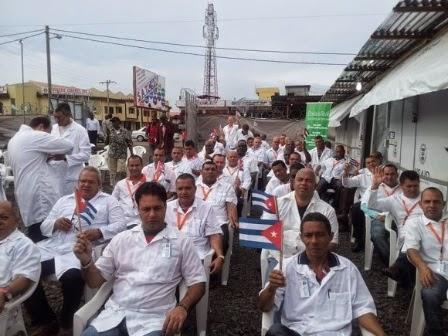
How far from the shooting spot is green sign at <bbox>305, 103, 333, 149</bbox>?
1195 centimetres

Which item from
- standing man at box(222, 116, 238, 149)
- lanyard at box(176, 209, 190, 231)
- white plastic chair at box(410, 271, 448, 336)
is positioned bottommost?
white plastic chair at box(410, 271, 448, 336)

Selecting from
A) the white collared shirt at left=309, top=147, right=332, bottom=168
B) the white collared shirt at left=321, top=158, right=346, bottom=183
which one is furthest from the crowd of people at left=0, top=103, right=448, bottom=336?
the white collared shirt at left=309, top=147, right=332, bottom=168

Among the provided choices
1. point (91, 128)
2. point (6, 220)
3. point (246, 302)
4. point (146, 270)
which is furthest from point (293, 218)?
point (91, 128)

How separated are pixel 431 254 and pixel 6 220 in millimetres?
3304

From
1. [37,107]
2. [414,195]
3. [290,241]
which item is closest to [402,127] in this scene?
[414,195]

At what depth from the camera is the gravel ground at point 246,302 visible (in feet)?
11.5

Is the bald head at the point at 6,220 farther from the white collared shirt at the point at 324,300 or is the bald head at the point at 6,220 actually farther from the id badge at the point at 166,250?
the white collared shirt at the point at 324,300

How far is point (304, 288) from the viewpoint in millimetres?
2432

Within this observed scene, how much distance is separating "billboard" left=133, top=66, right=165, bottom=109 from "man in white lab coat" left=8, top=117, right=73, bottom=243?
13165mm

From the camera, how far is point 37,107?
3919cm

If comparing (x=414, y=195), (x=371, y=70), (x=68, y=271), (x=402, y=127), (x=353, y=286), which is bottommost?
(x=68, y=271)

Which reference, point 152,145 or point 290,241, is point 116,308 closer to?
point 290,241

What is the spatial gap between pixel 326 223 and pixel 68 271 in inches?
82.4

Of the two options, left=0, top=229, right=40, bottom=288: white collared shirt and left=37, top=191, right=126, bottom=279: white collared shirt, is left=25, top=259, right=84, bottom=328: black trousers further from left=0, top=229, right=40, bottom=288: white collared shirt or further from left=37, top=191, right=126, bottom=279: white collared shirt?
left=0, top=229, right=40, bottom=288: white collared shirt
